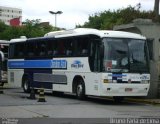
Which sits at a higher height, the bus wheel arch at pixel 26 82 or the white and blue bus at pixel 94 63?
the white and blue bus at pixel 94 63

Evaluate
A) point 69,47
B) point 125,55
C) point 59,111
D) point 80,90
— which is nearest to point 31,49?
point 69,47

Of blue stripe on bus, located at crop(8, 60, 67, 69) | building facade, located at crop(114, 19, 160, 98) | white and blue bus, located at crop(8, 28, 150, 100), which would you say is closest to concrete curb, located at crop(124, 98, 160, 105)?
white and blue bus, located at crop(8, 28, 150, 100)

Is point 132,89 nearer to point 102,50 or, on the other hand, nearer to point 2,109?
point 102,50

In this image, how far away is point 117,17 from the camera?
5319cm

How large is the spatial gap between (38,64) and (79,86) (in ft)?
14.8

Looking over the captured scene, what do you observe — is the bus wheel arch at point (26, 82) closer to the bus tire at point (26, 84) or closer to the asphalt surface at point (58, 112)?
the bus tire at point (26, 84)

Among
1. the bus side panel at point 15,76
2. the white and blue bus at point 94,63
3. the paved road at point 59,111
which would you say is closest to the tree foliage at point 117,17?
the bus side panel at point 15,76

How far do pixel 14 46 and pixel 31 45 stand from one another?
264cm

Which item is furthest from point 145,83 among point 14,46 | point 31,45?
point 14,46

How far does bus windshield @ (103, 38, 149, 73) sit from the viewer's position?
21.5m

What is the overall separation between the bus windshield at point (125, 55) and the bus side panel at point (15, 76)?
9.09 m

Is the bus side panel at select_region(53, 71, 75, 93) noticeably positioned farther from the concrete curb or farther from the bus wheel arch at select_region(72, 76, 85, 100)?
the concrete curb

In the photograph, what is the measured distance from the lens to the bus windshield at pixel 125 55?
2153 centimetres

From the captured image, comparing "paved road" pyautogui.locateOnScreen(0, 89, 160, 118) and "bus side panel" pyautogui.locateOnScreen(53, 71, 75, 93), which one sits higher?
"bus side panel" pyautogui.locateOnScreen(53, 71, 75, 93)
